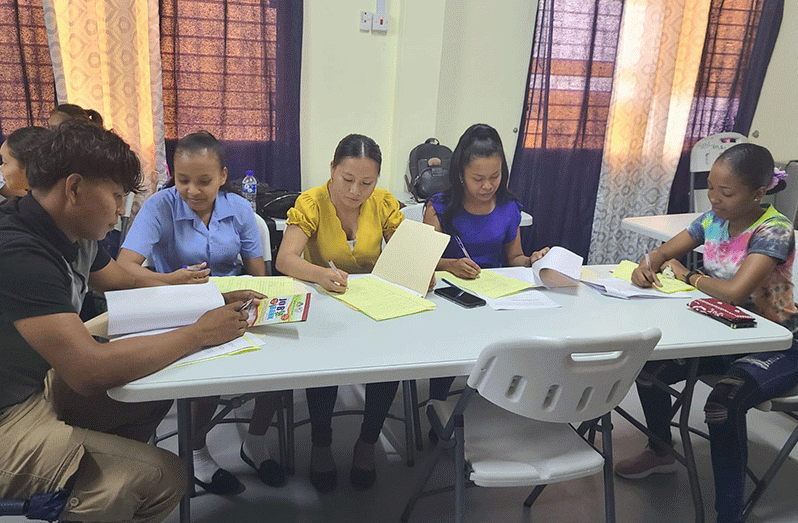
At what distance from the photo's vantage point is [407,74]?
334cm

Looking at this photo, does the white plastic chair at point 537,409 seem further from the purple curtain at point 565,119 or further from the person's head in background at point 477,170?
the purple curtain at point 565,119

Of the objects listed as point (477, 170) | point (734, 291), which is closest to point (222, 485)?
point (477, 170)

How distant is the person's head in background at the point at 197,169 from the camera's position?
1870mm

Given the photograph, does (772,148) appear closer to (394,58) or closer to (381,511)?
(394,58)

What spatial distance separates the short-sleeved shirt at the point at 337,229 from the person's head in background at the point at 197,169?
0.28 metres

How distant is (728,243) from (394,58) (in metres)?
2.16

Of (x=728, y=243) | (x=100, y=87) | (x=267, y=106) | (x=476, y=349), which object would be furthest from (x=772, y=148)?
(x=100, y=87)

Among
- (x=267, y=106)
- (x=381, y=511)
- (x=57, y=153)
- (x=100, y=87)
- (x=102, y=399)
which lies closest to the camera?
(x=57, y=153)

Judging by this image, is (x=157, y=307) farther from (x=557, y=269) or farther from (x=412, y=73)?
(x=412, y=73)

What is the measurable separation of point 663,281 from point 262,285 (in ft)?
4.45

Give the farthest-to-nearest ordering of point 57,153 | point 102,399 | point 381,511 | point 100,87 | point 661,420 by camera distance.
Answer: point 100,87 → point 661,420 → point 381,511 → point 102,399 → point 57,153

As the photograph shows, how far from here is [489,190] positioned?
2.16 m

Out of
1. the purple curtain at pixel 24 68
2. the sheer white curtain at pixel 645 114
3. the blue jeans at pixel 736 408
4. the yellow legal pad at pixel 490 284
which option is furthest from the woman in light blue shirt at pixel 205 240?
the sheer white curtain at pixel 645 114

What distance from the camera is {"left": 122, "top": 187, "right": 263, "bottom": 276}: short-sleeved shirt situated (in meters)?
1.87
